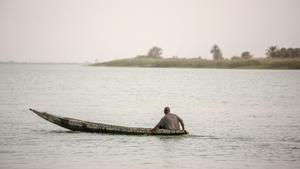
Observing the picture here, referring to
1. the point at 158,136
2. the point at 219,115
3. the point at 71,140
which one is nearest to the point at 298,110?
the point at 219,115

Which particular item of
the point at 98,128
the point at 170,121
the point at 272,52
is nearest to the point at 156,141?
the point at 170,121

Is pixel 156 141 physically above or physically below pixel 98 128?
below

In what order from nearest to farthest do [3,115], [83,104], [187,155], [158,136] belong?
[187,155] < [158,136] < [3,115] < [83,104]

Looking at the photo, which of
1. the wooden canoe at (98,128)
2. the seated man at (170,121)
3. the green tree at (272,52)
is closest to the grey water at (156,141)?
the wooden canoe at (98,128)

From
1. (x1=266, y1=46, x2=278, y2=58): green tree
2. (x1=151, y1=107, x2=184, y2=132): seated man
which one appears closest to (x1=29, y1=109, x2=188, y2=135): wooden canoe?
(x1=151, y1=107, x2=184, y2=132): seated man

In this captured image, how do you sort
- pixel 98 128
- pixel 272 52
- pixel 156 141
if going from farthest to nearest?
pixel 272 52 < pixel 98 128 < pixel 156 141

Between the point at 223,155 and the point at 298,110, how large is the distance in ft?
58.7

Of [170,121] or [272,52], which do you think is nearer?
[170,121]

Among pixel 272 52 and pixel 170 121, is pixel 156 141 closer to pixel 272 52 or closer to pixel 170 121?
pixel 170 121

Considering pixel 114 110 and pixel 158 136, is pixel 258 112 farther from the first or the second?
pixel 158 136

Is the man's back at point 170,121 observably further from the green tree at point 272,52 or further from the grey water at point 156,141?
the green tree at point 272,52

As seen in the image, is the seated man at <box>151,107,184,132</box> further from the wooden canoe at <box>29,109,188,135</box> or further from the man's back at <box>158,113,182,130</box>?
the wooden canoe at <box>29,109,188,135</box>

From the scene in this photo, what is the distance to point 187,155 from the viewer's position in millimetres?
20344

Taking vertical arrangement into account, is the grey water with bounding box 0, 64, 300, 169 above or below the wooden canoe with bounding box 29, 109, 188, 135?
below
